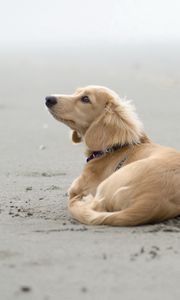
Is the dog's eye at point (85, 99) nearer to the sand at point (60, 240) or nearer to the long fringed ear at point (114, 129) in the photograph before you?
the long fringed ear at point (114, 129)

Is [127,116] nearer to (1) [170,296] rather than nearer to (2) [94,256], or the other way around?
(2) [94,256]

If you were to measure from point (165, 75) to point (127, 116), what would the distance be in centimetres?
1580

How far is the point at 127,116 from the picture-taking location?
6.38m

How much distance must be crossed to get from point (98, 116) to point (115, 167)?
50cm

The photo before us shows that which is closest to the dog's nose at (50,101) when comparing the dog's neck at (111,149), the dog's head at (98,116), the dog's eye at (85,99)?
the dog's head at (98,116)

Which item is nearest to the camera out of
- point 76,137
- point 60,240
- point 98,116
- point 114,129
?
point 60,240

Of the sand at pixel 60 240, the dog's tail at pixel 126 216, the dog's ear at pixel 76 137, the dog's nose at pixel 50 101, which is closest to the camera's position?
the sand at pixel 60 240

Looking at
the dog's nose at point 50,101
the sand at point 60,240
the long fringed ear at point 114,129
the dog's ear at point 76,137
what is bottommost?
the sand at point 60,240

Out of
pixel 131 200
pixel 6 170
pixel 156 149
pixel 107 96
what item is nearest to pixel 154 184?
pixel 131 200

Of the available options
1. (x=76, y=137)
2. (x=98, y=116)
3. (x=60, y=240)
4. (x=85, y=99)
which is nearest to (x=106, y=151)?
(x=98, y=116)

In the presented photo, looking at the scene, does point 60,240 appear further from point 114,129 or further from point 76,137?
point 76,137

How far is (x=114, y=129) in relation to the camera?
6.32 m

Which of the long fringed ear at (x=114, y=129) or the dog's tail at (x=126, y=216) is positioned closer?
the dog's tail at (x=126, y=216)

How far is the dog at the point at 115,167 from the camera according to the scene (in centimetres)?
545
